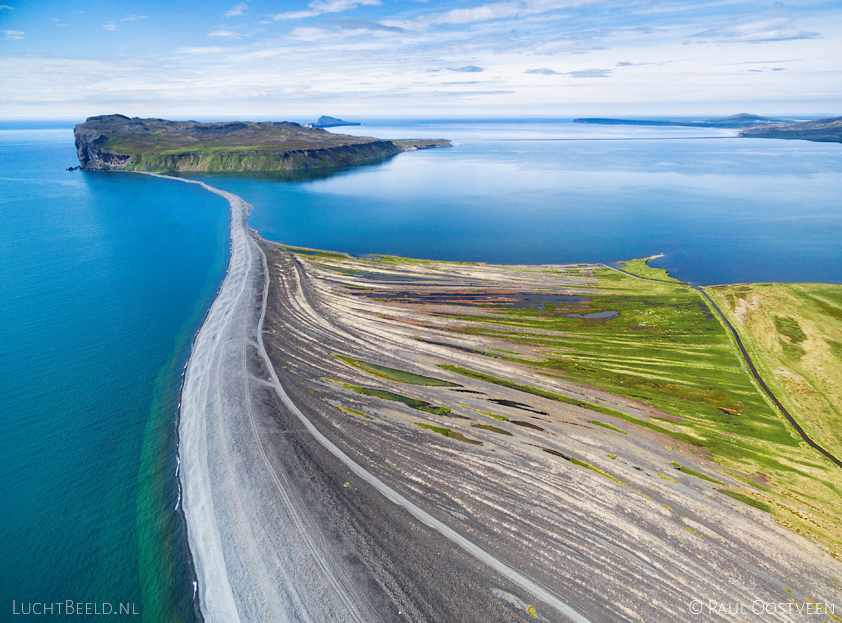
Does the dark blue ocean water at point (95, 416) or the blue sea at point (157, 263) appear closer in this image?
the dark blue ocean water at point (95, 416)

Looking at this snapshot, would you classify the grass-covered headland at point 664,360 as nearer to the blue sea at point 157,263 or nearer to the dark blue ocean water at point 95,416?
the blue sea at point 157,263

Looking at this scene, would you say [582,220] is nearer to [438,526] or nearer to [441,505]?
[441,505]

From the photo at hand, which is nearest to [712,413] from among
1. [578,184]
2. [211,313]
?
[211,313]

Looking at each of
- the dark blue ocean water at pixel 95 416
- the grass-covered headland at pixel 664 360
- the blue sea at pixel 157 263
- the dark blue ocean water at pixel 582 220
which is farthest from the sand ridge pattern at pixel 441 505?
the dark blue ocean water at pixel 582 220

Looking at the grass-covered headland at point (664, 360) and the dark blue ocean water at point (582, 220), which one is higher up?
the dark blue ocean water at point (582, 220)

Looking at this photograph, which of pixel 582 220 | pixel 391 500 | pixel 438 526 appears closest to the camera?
pixel 438 526

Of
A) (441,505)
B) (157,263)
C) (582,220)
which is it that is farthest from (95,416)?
(582,220)

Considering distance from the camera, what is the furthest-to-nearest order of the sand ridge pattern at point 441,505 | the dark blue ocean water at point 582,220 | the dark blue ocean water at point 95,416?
the dark blue ocean water at point 582,220 → the dark blue ocean water at point 95,416 → the sand ridge pattern at point 441,505

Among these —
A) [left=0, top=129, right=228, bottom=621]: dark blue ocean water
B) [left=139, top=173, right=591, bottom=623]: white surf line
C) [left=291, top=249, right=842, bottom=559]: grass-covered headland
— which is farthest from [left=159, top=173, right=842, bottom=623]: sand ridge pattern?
[left=0, top=129, right=228, bottom=621]: dark blue ocean water
